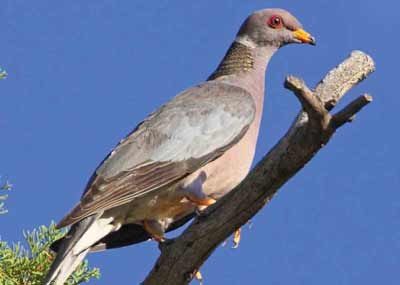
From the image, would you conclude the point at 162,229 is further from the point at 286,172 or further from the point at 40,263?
the point at 286,172

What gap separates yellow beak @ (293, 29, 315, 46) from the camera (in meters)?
8.16

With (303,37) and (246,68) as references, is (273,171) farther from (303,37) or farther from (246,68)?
(303,37)

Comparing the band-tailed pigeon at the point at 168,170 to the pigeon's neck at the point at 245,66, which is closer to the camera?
the band-tailed pigeon at the point at 168,170

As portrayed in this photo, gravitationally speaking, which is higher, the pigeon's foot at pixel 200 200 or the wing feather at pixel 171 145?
the wing feather at pixel 171 145

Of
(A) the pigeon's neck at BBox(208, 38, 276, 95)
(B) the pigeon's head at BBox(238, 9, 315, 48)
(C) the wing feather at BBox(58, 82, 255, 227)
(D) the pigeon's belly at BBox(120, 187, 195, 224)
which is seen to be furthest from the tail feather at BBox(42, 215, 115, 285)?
Result: (B) the pigeon's head at BBox(238, 9, 315, 48)

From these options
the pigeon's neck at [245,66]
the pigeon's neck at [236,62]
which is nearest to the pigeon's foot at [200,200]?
the pigeon's neck at [245,66]

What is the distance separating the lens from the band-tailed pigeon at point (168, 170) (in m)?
6.27

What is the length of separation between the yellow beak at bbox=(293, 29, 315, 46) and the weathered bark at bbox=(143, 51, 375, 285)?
2584mm

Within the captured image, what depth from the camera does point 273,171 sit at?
5.04 metres

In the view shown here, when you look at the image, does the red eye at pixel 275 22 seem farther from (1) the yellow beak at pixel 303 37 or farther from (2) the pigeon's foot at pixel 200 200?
(2) the pigeon's foot at pixel 200 200

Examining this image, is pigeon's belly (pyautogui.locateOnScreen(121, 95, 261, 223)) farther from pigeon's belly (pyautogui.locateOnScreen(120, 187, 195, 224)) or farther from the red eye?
the red eye

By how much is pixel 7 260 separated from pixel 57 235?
1.92ft

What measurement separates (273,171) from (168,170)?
1.75 meters

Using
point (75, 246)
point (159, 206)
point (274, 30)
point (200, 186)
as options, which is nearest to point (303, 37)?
point (274, 30)
